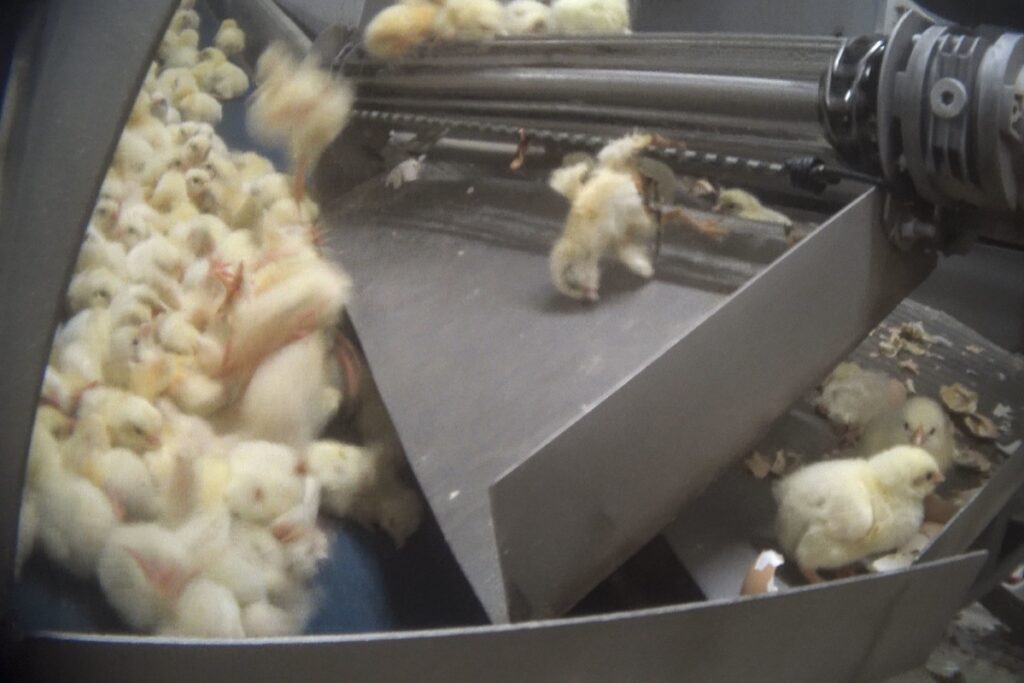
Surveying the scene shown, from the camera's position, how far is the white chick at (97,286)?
1.00m

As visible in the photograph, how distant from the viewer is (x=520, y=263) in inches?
41.7

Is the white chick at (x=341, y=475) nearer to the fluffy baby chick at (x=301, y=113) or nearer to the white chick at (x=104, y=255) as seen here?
the white chick at (x=104, y=255)

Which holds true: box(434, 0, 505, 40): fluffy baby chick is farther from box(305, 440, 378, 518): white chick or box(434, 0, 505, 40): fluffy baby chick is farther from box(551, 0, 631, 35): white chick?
box(305, 440, 378, 518): white chick

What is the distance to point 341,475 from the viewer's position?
35.9 inches

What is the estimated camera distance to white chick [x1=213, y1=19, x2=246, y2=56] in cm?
167

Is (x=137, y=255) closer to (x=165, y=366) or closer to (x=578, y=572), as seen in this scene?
(x=165, y=366)

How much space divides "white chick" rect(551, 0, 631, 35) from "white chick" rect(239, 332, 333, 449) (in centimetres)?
65

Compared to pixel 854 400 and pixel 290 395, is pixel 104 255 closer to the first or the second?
pixel 290 395

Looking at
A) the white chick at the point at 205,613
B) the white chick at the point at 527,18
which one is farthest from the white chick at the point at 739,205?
the white chick at the point at 205,613

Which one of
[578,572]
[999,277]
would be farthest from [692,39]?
[578,572]

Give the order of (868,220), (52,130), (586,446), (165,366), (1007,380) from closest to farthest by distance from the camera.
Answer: (52,130), (586,446), (868,220), (165,366), (1007,380)

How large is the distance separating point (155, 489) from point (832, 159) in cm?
68

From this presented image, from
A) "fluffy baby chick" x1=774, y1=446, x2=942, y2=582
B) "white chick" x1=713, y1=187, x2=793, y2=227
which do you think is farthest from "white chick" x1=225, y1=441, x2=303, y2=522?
"white chick" x1=713, y1=187, x2=793, y2=227

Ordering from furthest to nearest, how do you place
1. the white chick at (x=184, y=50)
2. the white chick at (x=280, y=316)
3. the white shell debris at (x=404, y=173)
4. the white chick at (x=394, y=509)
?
the white chick at (x=184, y=50)
the white shell debris at (x=404, y=173)
the white chick at (x=280, y=316)
the white chick at (x=394, y=509)
